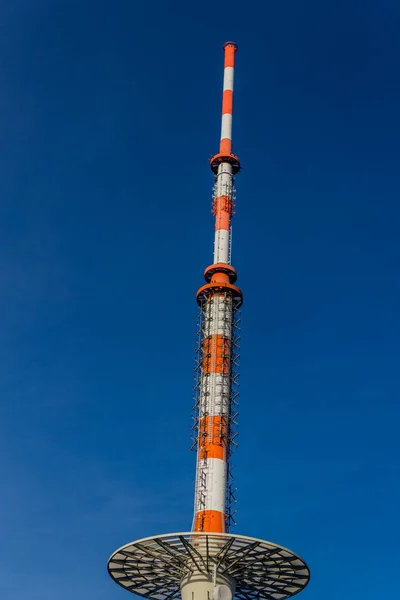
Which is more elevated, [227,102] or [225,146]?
[227,102]

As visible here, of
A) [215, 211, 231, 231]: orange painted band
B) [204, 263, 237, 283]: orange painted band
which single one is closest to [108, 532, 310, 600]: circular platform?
[204, 263, 237, 283]: orange painted band

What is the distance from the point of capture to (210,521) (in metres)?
63.0

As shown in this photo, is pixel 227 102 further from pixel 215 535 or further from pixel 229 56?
pixel 215 535

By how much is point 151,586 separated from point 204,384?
16426mm

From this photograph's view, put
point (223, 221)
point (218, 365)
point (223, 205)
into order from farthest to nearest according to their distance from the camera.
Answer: point (223, 205), point (223, 221), point (218, 365)

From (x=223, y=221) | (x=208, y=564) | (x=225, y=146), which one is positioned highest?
(x=225, y=146)

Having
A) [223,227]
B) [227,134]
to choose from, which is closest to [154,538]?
[223,227]

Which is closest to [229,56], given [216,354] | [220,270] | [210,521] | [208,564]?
[220,270]

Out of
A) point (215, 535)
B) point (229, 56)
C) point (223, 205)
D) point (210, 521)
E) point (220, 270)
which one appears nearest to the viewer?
point (215, 535)

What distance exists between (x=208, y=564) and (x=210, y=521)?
431 centimetres

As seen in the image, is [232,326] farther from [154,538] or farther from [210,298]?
[154,538]

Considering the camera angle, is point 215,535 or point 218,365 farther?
point 218,365

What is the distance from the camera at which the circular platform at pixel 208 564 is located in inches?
2282

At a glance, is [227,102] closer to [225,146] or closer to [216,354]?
[225,146]
